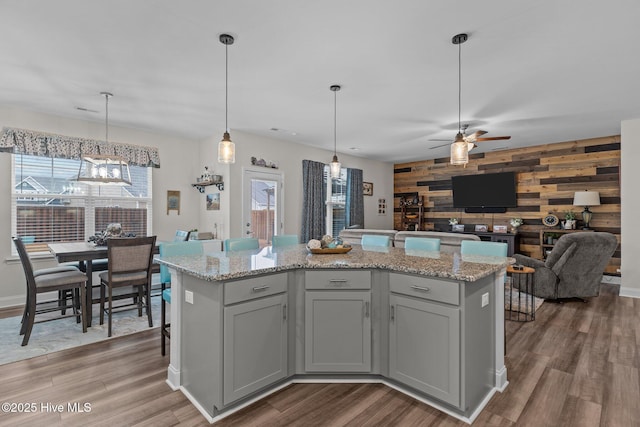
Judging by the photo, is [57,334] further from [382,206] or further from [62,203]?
[382,206]

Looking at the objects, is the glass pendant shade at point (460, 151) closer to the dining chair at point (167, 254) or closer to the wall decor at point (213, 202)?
the dining chair at point (167, 254)

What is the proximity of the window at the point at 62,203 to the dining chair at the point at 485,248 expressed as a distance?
470 cm

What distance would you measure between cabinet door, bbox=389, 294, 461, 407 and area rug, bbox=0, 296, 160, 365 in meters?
2.68

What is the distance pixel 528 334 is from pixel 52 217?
6019 millimetres

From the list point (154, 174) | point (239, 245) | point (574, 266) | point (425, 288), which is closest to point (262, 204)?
point (154, 174)

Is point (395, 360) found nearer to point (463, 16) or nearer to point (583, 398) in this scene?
point (583, 398)

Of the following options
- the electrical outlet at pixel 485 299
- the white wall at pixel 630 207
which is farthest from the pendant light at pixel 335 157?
the white wall at pixel 630 207

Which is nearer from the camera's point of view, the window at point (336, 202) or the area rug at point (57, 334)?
the area rug at point (57, 334)

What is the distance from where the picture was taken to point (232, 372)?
2031 mm

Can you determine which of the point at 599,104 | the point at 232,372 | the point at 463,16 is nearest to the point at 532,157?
the point at 599,104

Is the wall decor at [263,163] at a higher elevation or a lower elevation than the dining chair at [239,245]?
higher

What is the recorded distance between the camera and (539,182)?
659 cm

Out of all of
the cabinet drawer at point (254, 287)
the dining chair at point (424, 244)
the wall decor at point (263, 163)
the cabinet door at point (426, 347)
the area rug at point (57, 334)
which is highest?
the wall decor at point (263, 163)

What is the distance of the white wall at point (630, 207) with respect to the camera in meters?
4.78
